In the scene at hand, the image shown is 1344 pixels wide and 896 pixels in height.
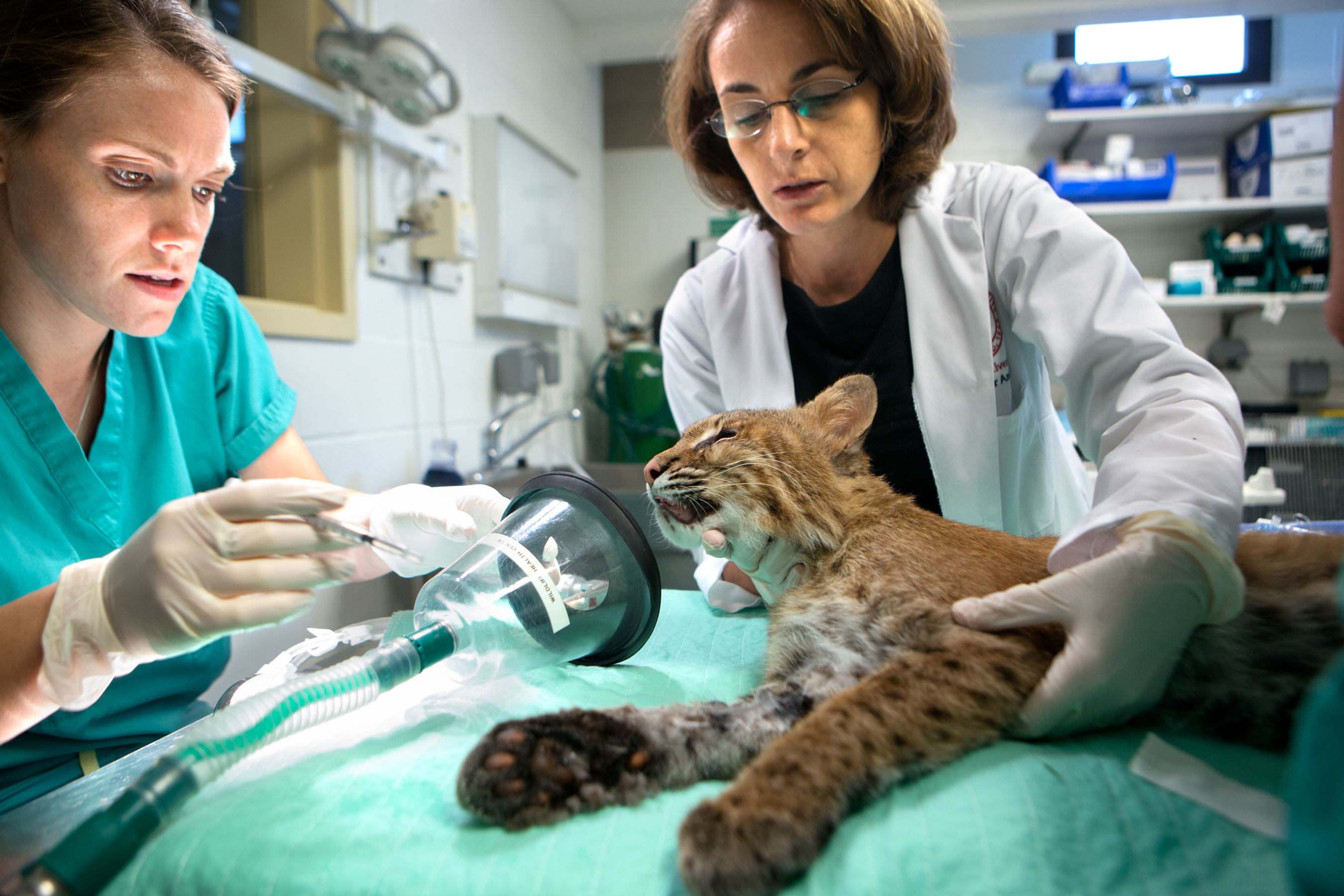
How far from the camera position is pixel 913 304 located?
4.54ft

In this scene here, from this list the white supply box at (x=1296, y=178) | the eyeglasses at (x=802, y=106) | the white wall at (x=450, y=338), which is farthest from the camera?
the white supply box at (x=1296, y=178)

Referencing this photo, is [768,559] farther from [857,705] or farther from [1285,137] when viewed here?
[1285,137]

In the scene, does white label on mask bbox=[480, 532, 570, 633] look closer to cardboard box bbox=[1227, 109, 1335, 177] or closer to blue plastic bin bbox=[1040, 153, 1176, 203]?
blue plastic bin bbox=[1040, 153, 1176, 203]

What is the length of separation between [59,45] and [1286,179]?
4639 millimetres

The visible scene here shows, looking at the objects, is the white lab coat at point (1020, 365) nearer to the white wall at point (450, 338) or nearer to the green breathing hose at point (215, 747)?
the green breathing hose at point (215, 747)

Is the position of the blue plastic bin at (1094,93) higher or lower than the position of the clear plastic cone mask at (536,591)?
higher

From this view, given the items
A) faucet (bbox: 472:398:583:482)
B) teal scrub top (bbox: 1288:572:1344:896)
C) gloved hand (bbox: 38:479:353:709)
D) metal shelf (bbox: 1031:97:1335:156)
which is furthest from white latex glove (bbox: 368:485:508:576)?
metal shelf (bbox: 1031:97:1335:156)

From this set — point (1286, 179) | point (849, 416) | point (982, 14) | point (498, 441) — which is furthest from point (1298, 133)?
point (498, 441)

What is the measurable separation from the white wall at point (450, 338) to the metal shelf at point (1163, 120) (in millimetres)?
2951

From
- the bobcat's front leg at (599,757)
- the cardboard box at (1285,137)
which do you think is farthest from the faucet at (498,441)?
the cardboard box at (1285,137)

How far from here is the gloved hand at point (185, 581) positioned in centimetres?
76

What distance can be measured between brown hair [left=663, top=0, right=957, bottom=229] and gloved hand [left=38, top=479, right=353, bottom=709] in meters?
1.23

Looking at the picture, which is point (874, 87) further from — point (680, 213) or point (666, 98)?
point (680, 213)

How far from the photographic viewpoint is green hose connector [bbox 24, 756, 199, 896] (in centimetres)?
55
